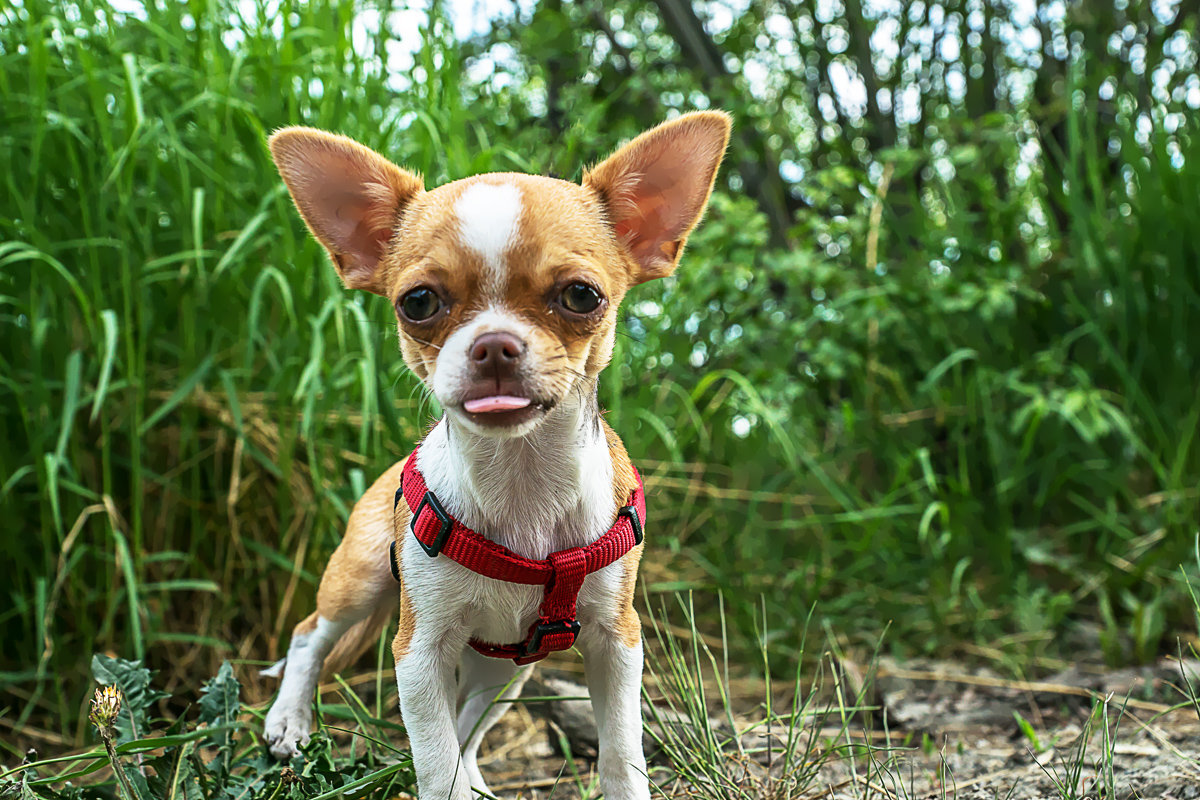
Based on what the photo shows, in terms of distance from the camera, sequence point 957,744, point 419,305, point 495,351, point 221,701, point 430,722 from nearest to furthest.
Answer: point 495,351, point 419,305, point 430,722, point 221,701, point 957,744

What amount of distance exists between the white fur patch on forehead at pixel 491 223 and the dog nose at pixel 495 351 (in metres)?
0.12

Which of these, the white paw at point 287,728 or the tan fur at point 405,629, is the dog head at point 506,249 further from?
the white paw at point 287,728

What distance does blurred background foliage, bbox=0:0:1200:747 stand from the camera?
9.12 ft

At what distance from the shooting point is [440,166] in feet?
10.1

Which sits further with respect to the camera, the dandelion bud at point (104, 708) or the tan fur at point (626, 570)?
the tan fur at point (626, 570)

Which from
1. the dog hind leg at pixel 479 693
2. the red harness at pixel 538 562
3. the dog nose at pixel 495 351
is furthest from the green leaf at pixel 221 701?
the dog nose at pixel 495 351

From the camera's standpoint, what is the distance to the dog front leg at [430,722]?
5.35ft

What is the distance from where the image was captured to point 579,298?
154cm

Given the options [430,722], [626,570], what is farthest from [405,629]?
[626,570]

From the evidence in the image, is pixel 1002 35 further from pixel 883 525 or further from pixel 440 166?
pixel 440 166

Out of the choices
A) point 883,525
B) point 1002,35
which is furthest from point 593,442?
point 1002,35

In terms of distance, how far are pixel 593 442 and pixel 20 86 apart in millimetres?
2449

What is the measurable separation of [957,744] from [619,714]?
127 cm

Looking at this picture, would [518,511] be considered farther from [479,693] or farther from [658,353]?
[658,353]
